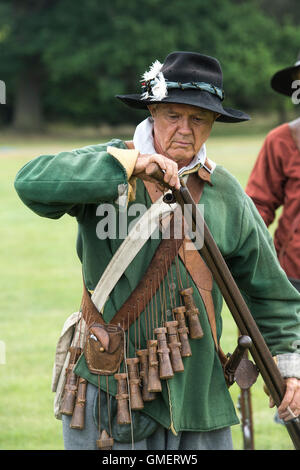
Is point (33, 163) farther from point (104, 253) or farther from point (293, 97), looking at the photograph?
point (293, 97)

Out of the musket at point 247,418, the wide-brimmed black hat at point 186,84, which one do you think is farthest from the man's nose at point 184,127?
the musket at point 247,418

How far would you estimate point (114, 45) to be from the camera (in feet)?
148

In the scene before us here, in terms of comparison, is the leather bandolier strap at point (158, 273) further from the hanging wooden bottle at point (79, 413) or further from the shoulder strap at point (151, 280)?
the hanging wooden bottle at point (79, 413)

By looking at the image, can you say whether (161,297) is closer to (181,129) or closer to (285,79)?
(181,129)

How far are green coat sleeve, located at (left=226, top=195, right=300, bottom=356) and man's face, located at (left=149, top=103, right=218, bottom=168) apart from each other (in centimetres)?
36

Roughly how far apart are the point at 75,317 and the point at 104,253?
359 millimetres

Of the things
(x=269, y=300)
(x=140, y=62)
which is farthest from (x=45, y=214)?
(x=140, y=62)

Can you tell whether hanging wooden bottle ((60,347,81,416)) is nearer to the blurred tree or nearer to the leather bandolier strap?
the leather bandolier strap

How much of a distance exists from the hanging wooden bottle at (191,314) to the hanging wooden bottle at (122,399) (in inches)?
12.5

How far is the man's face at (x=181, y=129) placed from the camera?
3.12 metres

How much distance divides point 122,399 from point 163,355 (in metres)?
0.23

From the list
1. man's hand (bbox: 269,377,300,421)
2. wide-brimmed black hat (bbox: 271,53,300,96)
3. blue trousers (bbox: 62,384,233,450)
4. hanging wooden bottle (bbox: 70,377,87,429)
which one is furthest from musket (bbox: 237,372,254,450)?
wide-brimmed black hat (bbox: 271,53,300,96)

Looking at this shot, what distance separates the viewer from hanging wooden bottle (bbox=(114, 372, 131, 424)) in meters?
3.08

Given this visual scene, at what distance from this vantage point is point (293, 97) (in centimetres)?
527
